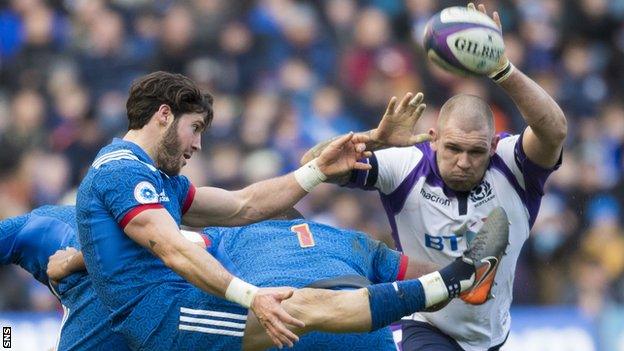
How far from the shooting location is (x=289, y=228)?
7438 mm

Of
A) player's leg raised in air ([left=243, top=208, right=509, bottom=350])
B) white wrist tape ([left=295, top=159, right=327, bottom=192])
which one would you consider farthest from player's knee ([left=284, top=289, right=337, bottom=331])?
white wrist tape ([left=295, top=159, right=327, bottom=192])

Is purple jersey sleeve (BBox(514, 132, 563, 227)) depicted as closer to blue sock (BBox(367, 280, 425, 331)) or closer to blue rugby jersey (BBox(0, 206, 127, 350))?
blue sock (BBox(367, 280, 425, 331))

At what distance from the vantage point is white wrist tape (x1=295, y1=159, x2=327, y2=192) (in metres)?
7.55

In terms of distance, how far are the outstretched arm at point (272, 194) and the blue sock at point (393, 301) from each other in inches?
39.2

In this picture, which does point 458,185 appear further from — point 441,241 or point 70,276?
point 70,276

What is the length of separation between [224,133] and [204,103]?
5.87 meters

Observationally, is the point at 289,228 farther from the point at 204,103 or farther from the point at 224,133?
the point at 224,133

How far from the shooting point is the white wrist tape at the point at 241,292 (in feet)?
21.2

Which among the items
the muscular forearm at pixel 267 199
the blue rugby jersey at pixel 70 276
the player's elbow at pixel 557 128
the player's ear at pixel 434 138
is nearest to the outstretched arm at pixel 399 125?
the player's ear at pixel 434 138

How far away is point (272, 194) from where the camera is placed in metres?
7.73

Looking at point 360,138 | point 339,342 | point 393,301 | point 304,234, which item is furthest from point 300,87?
point 393,301

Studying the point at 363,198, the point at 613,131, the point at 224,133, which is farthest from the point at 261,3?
the point at 613,131

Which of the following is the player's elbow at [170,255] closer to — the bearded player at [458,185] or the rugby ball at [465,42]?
the bearded player at [458,185]

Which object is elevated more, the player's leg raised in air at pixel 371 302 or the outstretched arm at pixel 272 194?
the outstretched arm at pixel 272 194
